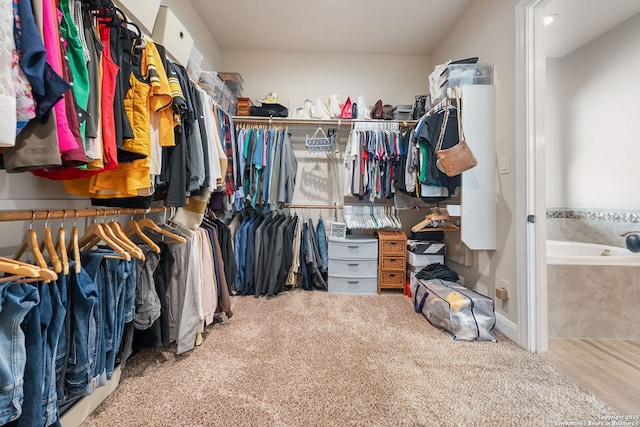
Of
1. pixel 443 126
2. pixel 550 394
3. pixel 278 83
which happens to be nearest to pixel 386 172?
pixel 443 126

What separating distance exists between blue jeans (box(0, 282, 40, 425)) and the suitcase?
203 centimetres

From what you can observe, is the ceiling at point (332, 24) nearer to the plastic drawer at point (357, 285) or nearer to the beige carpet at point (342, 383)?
the plastic drawer at point (357, 285)

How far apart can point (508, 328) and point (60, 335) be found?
2358mm

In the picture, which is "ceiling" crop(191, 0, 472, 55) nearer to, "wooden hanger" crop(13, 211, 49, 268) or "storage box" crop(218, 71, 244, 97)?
"storage box" crop(218, 71, 244, 97)

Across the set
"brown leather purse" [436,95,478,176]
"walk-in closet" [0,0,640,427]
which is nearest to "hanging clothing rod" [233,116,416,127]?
"walk-in closet" [0,0,640,427]

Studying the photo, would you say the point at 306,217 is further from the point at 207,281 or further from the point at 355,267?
the point at 207,281

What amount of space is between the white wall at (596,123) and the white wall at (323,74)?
1.45m

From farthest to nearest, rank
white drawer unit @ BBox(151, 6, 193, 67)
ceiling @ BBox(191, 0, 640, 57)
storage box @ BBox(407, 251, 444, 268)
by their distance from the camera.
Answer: storage box @ BBox(407, 251, 444, 268), ceiling @ BBox(191, 0, 640, 57), white drawer unit @ BBox(151, 6, 193, 67)

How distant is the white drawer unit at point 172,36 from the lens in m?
1.50

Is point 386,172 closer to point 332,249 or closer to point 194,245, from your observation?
point 332,249

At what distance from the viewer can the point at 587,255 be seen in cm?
245

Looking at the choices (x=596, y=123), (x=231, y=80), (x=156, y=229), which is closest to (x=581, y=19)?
(x=596, y=123)

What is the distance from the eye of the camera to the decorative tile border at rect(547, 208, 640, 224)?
2230mm

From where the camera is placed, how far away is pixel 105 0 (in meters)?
0.97
